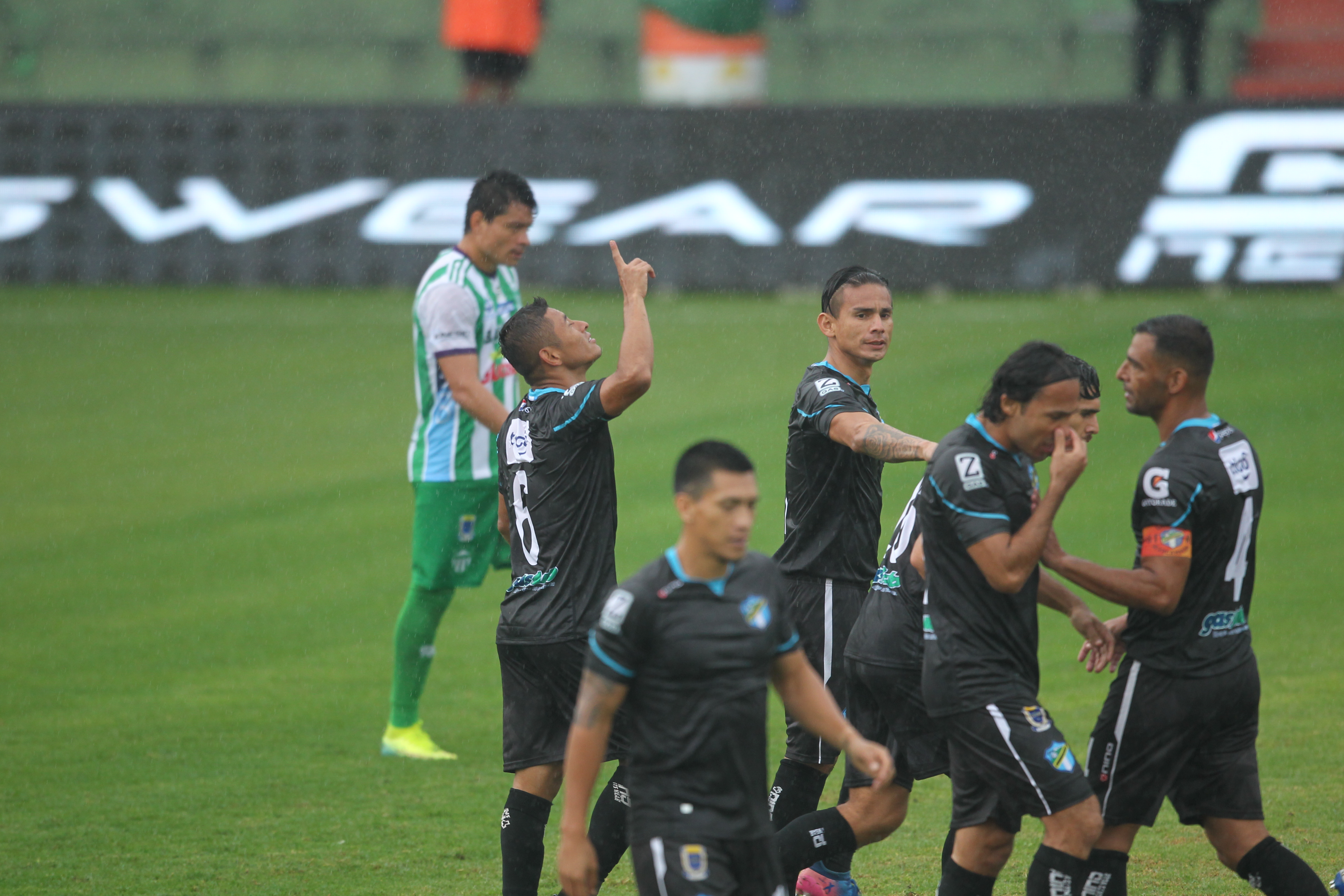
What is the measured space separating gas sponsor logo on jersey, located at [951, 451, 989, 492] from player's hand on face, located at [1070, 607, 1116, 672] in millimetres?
730

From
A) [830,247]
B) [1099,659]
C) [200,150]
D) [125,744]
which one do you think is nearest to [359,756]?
[125,744]

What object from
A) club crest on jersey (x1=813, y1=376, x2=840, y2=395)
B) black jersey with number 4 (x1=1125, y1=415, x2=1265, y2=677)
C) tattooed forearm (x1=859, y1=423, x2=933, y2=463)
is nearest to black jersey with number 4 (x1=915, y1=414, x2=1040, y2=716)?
tattooed forearm (x1=859, y1=423, x2=933, y2=463)

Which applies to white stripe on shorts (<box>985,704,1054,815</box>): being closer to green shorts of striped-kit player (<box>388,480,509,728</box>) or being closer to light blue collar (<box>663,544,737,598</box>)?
light blue collar (<box>663,544,737,598</box>)

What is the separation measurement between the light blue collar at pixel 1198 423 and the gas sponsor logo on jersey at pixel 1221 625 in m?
0.63

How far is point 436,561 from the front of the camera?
8344mm

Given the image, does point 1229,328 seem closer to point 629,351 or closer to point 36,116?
point 629,351

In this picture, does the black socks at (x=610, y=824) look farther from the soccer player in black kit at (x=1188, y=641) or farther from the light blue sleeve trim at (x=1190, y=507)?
the light blue sleeve trim at (x=1190, y=507)

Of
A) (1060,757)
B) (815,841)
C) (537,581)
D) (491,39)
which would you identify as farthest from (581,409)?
(491,39)

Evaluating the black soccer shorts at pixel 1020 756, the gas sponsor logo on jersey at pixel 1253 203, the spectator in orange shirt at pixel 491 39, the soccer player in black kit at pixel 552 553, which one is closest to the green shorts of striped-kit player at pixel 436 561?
the soccer player in black kit at pixel 552 553

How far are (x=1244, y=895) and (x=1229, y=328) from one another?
493 inches

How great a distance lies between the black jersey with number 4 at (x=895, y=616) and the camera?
5926 mm

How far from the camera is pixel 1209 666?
5.41m

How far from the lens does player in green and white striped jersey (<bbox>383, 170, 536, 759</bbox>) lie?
8.36 m

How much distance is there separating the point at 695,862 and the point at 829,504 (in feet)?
7.15
